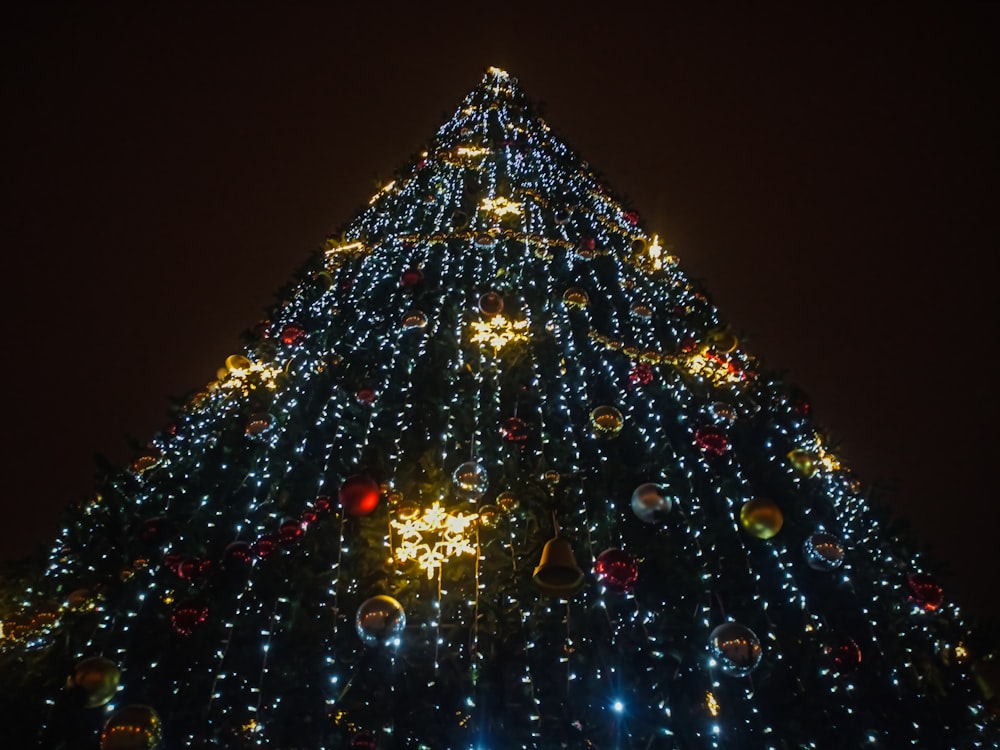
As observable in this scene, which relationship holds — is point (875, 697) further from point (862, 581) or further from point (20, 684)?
point (20, 684)

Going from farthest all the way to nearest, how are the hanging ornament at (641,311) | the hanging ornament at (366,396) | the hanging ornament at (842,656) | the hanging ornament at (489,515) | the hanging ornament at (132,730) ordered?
the hanging ornament at (641,311) < the hanging ornament at (366,396) < the hanging ornament at (489,515) < the hanging ornament at (842,656) < the hanging ornament at (132,730)

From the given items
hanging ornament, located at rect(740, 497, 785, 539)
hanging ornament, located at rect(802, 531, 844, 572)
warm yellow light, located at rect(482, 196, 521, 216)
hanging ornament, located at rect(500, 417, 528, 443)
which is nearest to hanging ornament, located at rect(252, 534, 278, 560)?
hanging ornament, located at rect(500, 417, 528, 443)

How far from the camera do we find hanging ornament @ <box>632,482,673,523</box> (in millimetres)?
2418

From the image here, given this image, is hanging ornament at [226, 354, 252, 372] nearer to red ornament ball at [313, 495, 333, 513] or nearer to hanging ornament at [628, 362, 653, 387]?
red ornament ball at [313, 495, 333, 513]

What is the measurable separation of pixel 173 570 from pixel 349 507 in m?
0.93

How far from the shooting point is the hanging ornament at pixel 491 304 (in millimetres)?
3406

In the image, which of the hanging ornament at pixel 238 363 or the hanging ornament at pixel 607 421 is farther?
the hanging ornament at pixel 238 363

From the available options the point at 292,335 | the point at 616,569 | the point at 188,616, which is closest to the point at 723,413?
the point at 616,569

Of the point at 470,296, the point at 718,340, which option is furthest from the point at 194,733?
the point at 718,340

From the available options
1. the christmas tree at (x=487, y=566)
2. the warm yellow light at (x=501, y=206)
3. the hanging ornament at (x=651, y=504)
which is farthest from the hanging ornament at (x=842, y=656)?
the warm yellow light at (x=501, y=206)

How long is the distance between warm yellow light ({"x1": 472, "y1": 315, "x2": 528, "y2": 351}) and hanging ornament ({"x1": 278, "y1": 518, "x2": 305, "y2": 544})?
1.55 m

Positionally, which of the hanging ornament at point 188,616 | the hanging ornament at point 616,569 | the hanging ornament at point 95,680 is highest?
the hanging ornament at point 616,569

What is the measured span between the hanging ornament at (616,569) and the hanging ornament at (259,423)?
6.24 feet

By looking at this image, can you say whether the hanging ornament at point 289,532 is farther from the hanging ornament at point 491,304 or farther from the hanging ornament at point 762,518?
the hanging ornament at point 762,518
